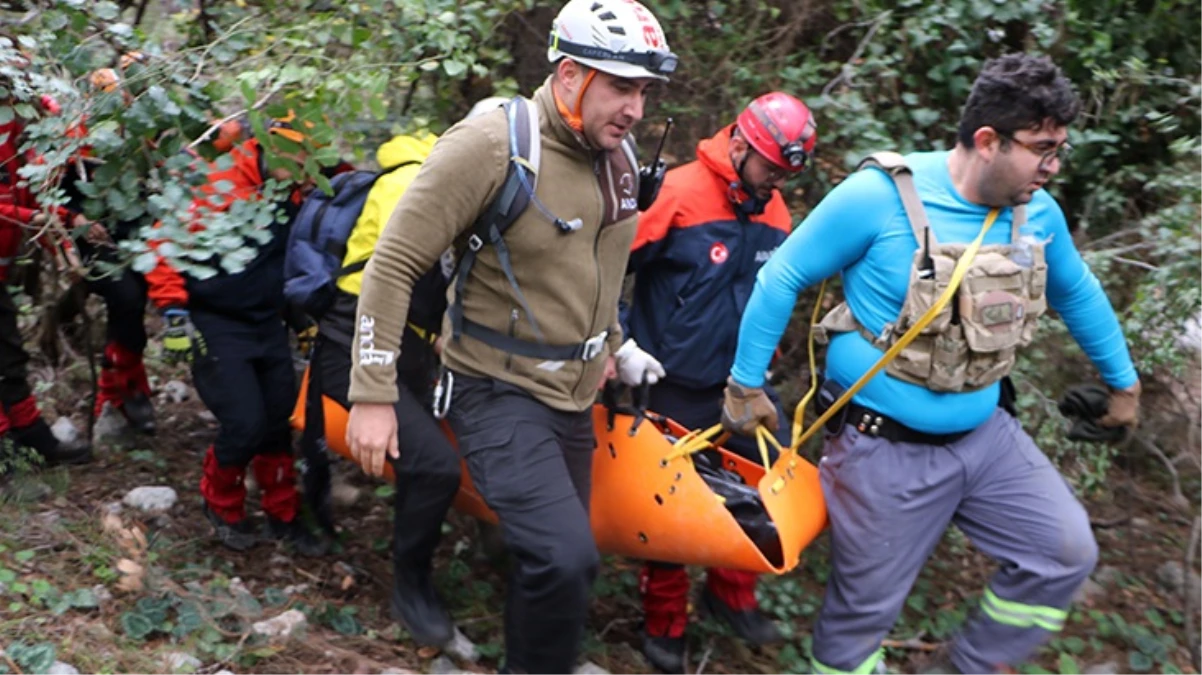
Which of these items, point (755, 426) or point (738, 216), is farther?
point (738, 216)

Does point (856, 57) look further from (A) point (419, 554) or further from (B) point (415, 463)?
(A) point (419, 554)

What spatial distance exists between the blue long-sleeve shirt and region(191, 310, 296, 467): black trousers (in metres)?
2.15

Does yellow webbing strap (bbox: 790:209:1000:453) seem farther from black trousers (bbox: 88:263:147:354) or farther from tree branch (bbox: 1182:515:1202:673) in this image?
black trousers (bbox: 88:263:147:354)

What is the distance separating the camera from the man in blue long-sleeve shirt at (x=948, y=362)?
3266 mm

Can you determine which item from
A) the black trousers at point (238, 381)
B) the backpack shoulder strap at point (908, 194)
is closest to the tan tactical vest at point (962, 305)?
the backpack shoulder strap at point (908, 194)

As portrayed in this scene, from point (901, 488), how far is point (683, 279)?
3.99ft

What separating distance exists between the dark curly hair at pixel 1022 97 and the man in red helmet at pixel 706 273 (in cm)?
92

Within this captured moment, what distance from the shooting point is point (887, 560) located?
3457mm

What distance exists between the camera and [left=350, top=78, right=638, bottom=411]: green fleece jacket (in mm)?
3191

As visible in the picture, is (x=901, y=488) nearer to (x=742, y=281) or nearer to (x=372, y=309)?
(x=742, y=281)

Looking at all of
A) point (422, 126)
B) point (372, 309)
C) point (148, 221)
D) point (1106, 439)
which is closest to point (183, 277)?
point (148, 221)

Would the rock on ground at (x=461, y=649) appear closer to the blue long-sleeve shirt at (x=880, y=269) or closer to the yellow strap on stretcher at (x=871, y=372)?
the yellow strap on stretcher at (x=871, y=372)

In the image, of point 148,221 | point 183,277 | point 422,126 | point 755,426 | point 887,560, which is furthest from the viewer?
point 422,126

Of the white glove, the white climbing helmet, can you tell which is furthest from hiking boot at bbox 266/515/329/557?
the white climbing helmet
